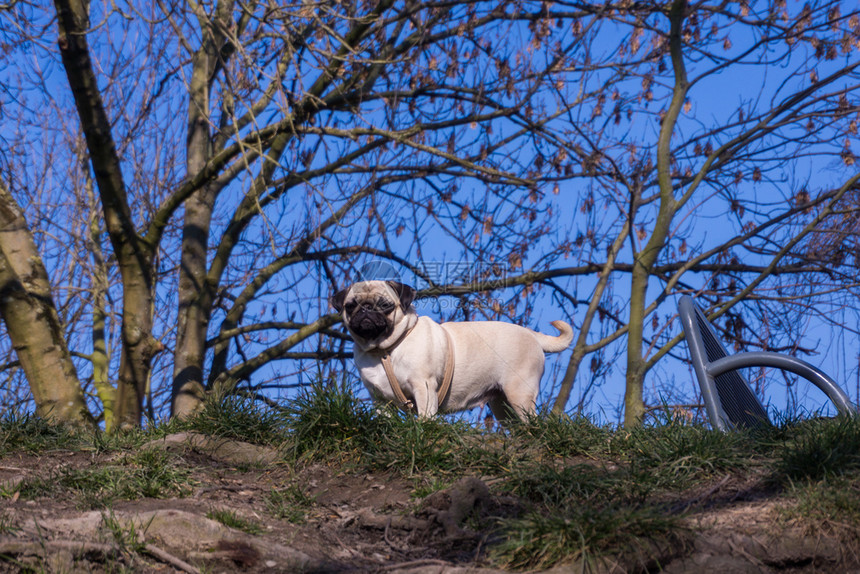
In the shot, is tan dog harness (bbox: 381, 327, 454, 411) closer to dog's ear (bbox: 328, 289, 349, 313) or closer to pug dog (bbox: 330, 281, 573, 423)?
pug dog (bbox: 330, 281, 573, 423)

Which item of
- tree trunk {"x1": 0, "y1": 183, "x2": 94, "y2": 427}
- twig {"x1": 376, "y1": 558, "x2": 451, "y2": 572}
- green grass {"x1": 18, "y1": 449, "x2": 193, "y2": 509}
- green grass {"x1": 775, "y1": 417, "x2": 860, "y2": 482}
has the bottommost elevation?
twig {"x1": 376, "y1": 558, "x2": 451, "y2": 572}

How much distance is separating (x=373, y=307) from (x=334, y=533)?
2103mm

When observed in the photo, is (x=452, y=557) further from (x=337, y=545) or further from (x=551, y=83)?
(x=551, y=83)

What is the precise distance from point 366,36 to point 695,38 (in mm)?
4369

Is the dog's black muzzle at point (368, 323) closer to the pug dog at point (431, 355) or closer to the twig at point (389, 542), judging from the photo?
the pug dog at point (431, 355)

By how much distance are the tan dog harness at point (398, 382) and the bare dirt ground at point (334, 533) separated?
101cm

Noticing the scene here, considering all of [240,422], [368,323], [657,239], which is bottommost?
[240,422]

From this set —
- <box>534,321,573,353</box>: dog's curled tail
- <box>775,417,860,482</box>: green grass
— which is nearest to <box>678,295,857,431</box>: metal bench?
<box>775,417,860,482</box>: green grass

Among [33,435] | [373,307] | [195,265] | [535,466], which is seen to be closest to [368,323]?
[373,307]

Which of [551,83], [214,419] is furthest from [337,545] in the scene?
[551,83]

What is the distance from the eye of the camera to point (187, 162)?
1202 cm

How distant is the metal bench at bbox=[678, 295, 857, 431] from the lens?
553 cm

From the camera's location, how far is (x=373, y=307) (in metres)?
6.02

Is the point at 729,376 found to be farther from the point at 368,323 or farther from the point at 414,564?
the point at 414,564
